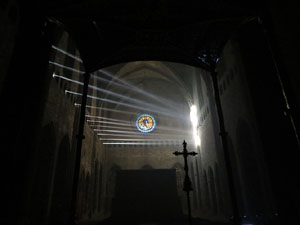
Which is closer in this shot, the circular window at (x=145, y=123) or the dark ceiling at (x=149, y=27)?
the dark ceiling at (x=149, y=27)

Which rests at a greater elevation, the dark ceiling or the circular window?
the circular window

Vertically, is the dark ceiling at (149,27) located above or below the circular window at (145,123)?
below

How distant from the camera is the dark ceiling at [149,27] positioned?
2.73 meters

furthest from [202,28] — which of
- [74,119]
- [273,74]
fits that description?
[74,119]

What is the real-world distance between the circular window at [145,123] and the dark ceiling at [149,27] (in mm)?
15792

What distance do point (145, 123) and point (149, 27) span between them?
1686cm

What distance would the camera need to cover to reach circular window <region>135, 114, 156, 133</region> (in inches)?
774

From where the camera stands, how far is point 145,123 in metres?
20.0

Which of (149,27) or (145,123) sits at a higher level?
(145,123)

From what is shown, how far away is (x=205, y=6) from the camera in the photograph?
284cm

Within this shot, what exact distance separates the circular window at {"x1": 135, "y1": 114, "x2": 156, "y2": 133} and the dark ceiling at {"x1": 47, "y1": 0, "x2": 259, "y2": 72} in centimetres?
1579

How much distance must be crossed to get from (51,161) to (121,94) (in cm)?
1247

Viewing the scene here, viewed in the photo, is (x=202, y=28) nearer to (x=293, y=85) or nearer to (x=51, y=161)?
(x=293, y=85)

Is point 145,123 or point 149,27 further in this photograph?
point 145,123
